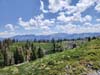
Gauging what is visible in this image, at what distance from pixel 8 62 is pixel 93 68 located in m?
131

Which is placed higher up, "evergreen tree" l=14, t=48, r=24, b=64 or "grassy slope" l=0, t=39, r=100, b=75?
"grassy slope" l=0, t=39, r=100, b=75

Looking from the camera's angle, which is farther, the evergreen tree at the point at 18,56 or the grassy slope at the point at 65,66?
the evergreen tree at the point at 18,56

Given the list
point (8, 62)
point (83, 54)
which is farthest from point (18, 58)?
point (83, 54)

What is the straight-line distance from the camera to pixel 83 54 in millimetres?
19219

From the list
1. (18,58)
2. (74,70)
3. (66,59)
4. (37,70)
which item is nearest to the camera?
(74,70)

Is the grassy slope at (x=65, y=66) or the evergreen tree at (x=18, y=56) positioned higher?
the grassy slope at (x=65, y=66)

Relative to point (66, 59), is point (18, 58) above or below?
below

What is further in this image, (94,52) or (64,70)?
(94,52)

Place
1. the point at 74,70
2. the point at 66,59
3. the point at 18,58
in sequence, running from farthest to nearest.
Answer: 1. the point at 18,58
2. the point at 66,59
3. the point at 74,70

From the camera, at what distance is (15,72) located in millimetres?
16984

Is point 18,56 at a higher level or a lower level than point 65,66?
lower

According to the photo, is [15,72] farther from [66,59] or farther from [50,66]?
[66,59]

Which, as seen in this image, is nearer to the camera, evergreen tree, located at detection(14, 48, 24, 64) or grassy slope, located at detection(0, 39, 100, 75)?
grassy slope, located at detection(0, 39, 100, 75)

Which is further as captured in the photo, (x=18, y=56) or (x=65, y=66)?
(x=18, y=56)
